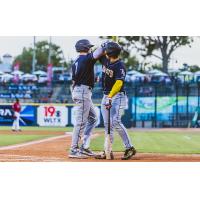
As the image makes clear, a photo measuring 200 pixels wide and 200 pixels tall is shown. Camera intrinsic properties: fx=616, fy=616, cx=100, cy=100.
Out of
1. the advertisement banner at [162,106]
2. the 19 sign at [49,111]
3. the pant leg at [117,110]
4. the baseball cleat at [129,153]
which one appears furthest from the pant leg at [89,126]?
the 19 sign at [49,111]

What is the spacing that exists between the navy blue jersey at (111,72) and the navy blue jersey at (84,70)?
0.19m

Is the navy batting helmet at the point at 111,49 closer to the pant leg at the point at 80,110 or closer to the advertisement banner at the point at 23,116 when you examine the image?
the pant leg at the point at 80,110

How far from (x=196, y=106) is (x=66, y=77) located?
372 centimetres

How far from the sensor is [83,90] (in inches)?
340

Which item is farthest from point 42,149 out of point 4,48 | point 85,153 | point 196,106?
point 196,106

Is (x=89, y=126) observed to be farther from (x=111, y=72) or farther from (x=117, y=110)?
(x=111, y=72)

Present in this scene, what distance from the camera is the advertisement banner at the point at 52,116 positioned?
22078 mm

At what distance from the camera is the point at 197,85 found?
1683cm

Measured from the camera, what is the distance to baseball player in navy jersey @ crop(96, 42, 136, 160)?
8.29 meters

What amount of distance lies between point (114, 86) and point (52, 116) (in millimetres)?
14777

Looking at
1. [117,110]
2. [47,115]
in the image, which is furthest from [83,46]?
[47,115]

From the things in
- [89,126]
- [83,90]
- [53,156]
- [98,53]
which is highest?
[98,53]

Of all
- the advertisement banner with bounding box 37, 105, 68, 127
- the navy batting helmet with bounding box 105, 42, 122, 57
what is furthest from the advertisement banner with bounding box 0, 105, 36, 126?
the navy batting helmet with bounding box 105, 42, 122, 57

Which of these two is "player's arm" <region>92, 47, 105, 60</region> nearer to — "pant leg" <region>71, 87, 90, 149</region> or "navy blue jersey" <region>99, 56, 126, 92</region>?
"navy blue jersey" <region>99, 56, 126, 92</region>
